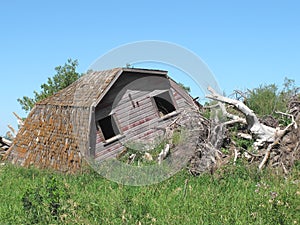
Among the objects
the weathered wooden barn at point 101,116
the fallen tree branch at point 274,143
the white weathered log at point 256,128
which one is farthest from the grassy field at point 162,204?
the weathered wooden barn at point 101,116

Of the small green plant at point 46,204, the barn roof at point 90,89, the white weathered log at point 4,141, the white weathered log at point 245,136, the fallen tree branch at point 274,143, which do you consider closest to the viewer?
the small green plant at point 46,204

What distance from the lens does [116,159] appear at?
13.4 m

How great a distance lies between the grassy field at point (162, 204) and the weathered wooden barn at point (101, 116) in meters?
3.97

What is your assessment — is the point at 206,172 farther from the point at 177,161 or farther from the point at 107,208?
the point at 107,208

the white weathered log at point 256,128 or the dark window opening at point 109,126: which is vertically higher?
the dark window opening at point 109,126

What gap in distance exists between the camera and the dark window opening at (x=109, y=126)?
14.3 m

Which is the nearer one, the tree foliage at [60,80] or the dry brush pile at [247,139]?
the dry brush pile at [247,139]

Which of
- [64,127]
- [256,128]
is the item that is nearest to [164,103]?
[64,127]

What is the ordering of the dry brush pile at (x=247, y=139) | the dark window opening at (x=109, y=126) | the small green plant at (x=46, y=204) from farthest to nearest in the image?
the dark window opening at (x=109, y=126) → the dry brush pile at (x=247, y=139) → the small green plant at (x=46, y=204)

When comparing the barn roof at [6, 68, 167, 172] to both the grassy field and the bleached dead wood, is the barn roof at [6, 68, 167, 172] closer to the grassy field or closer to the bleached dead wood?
the grassy field

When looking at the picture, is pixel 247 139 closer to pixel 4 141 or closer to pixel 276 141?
pixel 276 141

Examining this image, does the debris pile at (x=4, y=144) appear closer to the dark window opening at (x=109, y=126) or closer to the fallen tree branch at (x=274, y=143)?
the dark window opening at (x=109, y=126)

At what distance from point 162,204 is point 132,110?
7.25m

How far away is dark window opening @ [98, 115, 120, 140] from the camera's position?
14280 mm
